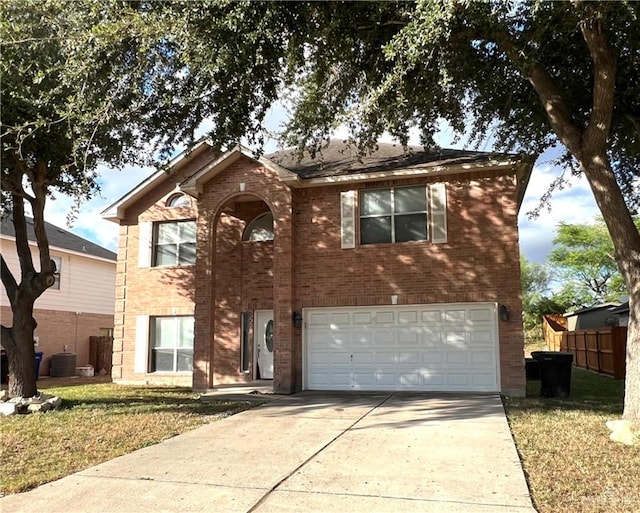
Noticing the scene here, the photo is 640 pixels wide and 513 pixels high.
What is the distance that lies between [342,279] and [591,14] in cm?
817

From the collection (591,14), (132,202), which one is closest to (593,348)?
(591,14)

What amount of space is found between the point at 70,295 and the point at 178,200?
8.64 meters

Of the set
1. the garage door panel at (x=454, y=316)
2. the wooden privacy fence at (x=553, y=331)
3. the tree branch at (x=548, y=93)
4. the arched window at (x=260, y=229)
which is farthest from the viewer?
the wooden privacy fence at (x=553, y=331)

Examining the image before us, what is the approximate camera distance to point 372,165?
14.5 m

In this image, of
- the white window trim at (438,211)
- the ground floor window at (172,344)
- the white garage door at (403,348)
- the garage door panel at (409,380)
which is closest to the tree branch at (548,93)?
the white window trim at (438,211)

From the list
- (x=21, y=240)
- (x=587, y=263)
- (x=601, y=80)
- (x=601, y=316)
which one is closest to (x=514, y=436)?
(x=601, y=80)

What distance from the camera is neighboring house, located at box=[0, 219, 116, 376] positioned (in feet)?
67.9

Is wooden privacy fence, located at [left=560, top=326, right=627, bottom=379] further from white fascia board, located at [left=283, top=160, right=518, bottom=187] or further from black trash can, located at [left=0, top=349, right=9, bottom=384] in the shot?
black trash can, located at [left=0, top=349, right=9, bottom=384]

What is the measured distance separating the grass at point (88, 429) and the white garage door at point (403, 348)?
3.14 m

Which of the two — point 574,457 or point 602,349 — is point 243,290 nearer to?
point 574,457

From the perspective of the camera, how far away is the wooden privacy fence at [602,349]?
17.2m

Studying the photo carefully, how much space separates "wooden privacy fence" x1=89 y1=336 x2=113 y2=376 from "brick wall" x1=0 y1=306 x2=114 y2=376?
1.36 ft

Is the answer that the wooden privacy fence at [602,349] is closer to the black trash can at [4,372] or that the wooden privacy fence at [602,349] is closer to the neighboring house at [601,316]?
the neighboring house at [601,316]

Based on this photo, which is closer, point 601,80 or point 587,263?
point 601,80
